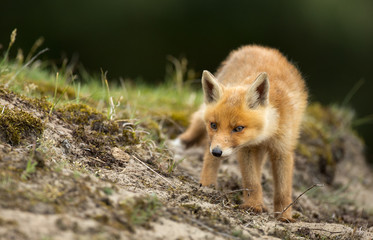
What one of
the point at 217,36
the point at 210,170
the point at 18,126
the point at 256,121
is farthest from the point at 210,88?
the point at 217,36

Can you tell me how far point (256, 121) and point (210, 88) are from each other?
573 mm

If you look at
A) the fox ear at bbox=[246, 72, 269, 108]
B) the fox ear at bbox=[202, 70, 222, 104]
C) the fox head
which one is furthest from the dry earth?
the fox ear at bbox=[246, 72, 269, 108]

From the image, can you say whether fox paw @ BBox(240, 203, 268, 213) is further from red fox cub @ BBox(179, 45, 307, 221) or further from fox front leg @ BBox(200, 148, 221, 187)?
fox front leg @ BBox(200, 148, 221, 187)

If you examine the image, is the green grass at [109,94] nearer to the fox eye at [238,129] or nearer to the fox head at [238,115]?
the fox head at [238,115]

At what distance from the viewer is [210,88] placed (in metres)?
4.21

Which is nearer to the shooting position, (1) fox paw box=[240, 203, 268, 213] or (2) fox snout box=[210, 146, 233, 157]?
(2) fox snout box=[210, 146, 233, 157]

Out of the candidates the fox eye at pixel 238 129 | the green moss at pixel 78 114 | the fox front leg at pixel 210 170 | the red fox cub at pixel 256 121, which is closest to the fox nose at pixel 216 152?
the red fox cub at pixel 256 121

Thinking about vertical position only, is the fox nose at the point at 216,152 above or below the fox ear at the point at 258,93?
below

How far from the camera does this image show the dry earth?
234cm

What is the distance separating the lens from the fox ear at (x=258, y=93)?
12.7ft

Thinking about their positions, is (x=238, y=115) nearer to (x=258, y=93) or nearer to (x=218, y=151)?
(x=258, y=93)

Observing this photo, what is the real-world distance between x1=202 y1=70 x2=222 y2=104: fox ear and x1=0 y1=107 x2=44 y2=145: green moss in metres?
1.51

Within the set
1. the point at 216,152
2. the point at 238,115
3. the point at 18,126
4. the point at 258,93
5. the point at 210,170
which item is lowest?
the point at 18,126

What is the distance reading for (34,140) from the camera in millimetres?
3262
